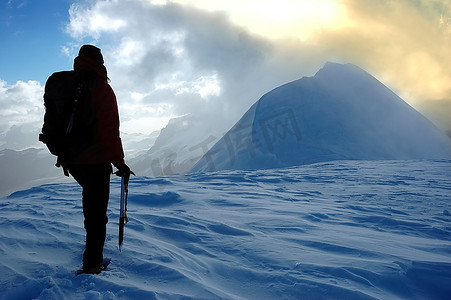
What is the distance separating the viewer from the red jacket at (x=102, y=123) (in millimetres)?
2021

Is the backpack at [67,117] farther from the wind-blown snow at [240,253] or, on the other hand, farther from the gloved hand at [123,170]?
the wind-blown snow at [240,253]

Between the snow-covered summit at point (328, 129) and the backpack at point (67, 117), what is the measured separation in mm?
19624

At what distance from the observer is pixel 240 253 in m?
2.54

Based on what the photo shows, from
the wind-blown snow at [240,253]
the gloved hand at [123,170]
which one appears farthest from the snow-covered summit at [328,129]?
the gloved hand at [123,170]

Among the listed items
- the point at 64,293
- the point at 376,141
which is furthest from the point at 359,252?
the point at 376,141

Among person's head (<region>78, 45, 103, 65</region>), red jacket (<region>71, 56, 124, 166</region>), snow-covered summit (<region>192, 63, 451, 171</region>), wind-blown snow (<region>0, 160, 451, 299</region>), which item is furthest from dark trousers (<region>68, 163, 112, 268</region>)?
snow-covered summit (<region>192, 63, 451, 171</region>)

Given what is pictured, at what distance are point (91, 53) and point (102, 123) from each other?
56 cm

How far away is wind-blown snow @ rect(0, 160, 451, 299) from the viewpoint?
184 cm

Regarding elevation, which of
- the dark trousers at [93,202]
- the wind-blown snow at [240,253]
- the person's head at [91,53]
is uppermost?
the person's head at [91,53]

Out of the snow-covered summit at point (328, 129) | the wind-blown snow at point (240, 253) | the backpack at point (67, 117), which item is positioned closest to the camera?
the wind-blown snow at point (240, 253)

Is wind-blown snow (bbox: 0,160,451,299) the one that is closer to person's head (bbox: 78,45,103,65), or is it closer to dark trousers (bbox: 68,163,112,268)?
dark trousers (bbox: 68,163,112,268)

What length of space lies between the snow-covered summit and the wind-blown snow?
17.1 meters

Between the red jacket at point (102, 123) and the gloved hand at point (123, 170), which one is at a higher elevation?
the red jacket at point (102, 123)

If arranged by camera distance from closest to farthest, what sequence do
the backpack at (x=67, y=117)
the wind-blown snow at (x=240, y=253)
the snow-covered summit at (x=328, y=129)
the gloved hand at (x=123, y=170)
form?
the wind-blown snow at (x=240, y=253), the backpack at (x=67, y=117), the gloved hand at (x=123, y=170), the snow-covered summit at (x=328, y=129)
